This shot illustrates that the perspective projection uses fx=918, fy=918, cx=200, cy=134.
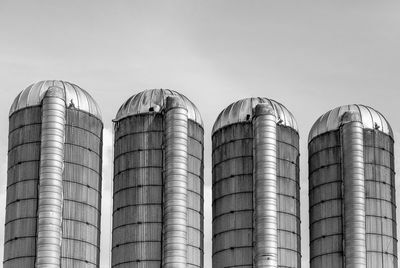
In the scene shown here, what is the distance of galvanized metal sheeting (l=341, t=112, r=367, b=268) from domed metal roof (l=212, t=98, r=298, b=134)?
393 centimetres

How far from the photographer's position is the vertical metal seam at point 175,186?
5712 centimetres

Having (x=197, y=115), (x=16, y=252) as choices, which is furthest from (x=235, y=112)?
(x=16, y=252)

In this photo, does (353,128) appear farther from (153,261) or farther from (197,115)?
(153,261)

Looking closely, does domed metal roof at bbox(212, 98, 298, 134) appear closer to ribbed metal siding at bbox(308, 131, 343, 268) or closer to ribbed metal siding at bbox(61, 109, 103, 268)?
ribbed metal siding at bbox(308, 131, 343, 268)

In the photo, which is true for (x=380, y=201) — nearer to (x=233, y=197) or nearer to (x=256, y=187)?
(x=256, y=187)

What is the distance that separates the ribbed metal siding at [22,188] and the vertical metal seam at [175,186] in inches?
320

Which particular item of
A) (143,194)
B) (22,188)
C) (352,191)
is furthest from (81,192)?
(352,191)

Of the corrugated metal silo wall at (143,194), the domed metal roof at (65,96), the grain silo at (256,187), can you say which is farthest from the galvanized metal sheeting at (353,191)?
the domed metal roof at (65,96)

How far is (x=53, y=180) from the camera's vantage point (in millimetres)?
56781

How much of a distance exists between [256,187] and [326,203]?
18.0ft

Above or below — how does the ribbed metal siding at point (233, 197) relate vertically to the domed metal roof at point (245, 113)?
below

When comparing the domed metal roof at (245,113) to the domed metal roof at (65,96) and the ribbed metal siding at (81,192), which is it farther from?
the ribbed metal siding at (81,192)

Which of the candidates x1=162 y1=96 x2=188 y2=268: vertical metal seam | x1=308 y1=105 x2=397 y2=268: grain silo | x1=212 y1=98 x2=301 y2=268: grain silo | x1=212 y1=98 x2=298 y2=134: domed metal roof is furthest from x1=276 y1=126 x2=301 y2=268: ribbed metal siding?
x1=162 y1=96 x2=188 y2=268: vertical metal seam

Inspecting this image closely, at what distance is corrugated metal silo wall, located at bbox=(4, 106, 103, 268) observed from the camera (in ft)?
186
